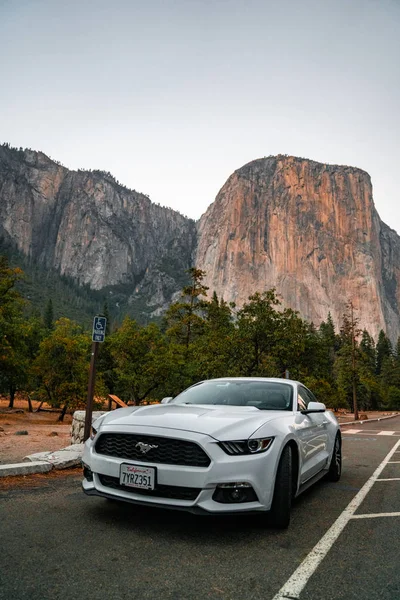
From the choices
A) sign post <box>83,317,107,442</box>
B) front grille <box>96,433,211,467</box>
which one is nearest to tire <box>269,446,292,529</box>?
front grille <box>96,433,211,467</box>

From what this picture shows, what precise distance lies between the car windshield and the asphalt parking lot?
120cm

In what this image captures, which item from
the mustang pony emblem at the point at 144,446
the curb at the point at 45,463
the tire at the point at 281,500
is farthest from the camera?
the curb at the point at 45,463

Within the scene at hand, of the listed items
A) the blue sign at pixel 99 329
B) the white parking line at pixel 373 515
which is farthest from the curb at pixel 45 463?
the white parking line at pixel 373 515

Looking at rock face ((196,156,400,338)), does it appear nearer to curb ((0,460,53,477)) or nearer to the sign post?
the sign post

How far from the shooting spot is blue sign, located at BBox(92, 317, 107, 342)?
7812mm

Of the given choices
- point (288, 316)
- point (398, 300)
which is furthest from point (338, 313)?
point (288, 316)

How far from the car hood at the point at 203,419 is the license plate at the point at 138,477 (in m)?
0.34

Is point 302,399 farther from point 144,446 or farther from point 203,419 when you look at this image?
point 144,446

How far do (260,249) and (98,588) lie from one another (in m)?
159

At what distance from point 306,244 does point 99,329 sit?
154m

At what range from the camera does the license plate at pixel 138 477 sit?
3.54 meters

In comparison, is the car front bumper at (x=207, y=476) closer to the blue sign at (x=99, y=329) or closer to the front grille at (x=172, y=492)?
the front grille at (x=172, y=492)

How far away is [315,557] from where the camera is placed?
329cm

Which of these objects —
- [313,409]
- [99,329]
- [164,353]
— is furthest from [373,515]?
[164,353]
